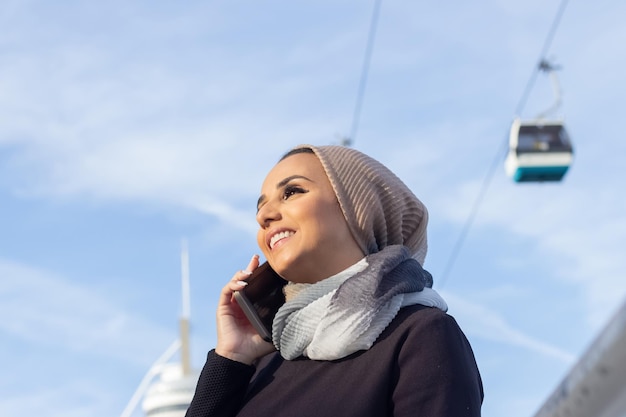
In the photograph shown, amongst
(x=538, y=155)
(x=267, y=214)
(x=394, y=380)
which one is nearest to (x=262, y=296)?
(x=267, y=214)

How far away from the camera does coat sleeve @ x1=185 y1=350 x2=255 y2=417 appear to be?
234 cm

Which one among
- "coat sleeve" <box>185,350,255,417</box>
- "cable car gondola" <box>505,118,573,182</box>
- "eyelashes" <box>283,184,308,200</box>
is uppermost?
"eyelashes" <box>283,184,308,200</box>

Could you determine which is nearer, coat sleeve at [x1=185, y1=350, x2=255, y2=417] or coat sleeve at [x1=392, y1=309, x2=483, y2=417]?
coat sleeve at [x1=392, y1=309, x2=483, y2=417]

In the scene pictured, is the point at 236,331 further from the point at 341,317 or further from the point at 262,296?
the point at 341,317

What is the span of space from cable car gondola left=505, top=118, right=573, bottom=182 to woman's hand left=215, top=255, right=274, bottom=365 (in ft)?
68.2

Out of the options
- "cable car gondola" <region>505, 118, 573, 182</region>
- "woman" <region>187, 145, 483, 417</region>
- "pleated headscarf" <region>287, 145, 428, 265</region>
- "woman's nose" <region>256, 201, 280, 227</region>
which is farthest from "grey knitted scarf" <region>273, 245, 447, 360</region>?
"cable car gondola" <region>505, 118, 573, 182</region>

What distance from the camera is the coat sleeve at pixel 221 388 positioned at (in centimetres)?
234

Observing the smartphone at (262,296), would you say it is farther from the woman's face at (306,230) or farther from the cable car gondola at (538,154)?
the cable car gondola at (538,154)

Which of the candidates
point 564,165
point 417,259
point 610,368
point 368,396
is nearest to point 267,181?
point 417,259

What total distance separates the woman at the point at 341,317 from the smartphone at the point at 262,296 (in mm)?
34

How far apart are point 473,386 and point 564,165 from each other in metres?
21.5

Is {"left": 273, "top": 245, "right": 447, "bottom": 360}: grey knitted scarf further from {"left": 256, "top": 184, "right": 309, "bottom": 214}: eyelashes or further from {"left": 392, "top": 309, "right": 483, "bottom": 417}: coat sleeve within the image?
{"left": 256, "top": 184, "right": 309, "bottom": 214}: eyelashes

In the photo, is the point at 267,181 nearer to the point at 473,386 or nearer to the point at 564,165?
the point at 473,386

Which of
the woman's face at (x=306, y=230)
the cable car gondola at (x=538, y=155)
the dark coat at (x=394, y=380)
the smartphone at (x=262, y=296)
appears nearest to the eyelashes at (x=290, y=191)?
the woman's face at (x=306, y=230)
